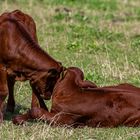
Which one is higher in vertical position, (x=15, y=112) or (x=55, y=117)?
(x=55, y=117)

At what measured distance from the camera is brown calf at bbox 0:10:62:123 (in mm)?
8641

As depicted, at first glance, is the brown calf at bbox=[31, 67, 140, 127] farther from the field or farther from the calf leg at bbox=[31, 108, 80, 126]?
the field

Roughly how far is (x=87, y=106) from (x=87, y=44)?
6.49 m

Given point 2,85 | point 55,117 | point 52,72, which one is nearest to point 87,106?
point 55,117

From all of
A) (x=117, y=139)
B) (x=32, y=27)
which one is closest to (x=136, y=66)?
(x=32, y=27)

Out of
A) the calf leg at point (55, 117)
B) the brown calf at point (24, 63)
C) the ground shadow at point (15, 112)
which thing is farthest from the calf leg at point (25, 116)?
the ground shadow at point (15, 112)

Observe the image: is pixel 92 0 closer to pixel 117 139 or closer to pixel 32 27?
pixel 32 27

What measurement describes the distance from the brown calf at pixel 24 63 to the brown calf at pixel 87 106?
0.19 metres

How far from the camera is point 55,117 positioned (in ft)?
28.4

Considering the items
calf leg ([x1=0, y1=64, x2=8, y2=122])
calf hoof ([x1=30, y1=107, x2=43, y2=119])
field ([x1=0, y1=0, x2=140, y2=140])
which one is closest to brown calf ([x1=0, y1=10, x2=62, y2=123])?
calf leg ([x1=0, y1=64, x2=8, y2=122])

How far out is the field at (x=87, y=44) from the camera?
8.45 metres

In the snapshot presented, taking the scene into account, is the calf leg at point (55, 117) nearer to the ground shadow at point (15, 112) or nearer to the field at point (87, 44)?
the field at point (87, 44)

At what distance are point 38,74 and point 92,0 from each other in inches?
515

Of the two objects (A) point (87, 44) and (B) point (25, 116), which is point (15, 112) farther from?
(A) point (87, 44)
